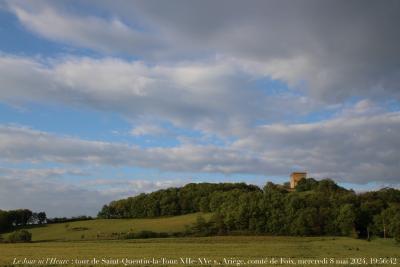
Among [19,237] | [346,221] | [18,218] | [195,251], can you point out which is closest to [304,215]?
[346,221]

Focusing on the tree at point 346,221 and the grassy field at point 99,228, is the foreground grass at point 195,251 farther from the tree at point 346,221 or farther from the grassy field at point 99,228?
the grassy field at point 99,228

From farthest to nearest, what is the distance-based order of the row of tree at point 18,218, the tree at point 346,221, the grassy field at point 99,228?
the row of tree at point 18,218, the grassy field at point 99,228, the tree at point 346,221

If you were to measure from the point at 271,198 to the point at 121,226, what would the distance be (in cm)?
4196

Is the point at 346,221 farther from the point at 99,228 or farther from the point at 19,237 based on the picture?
the point at 19,237

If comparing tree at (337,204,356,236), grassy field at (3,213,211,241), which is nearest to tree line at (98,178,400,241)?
tree at (337,204,356,236)

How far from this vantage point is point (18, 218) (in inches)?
6127

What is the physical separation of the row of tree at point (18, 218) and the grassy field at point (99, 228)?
9680 millimetres

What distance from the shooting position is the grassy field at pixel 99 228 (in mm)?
123000

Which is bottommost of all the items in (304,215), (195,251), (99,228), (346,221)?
(195,251)

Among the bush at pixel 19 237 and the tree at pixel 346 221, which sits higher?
the tree at pixel 346 221

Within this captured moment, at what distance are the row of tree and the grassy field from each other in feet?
31.8

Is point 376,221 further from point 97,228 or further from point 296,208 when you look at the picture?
point 97,228

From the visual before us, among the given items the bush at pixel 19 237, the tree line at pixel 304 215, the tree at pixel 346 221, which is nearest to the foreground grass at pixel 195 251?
the tree at pixel 346 221

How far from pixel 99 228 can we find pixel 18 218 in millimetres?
35730
